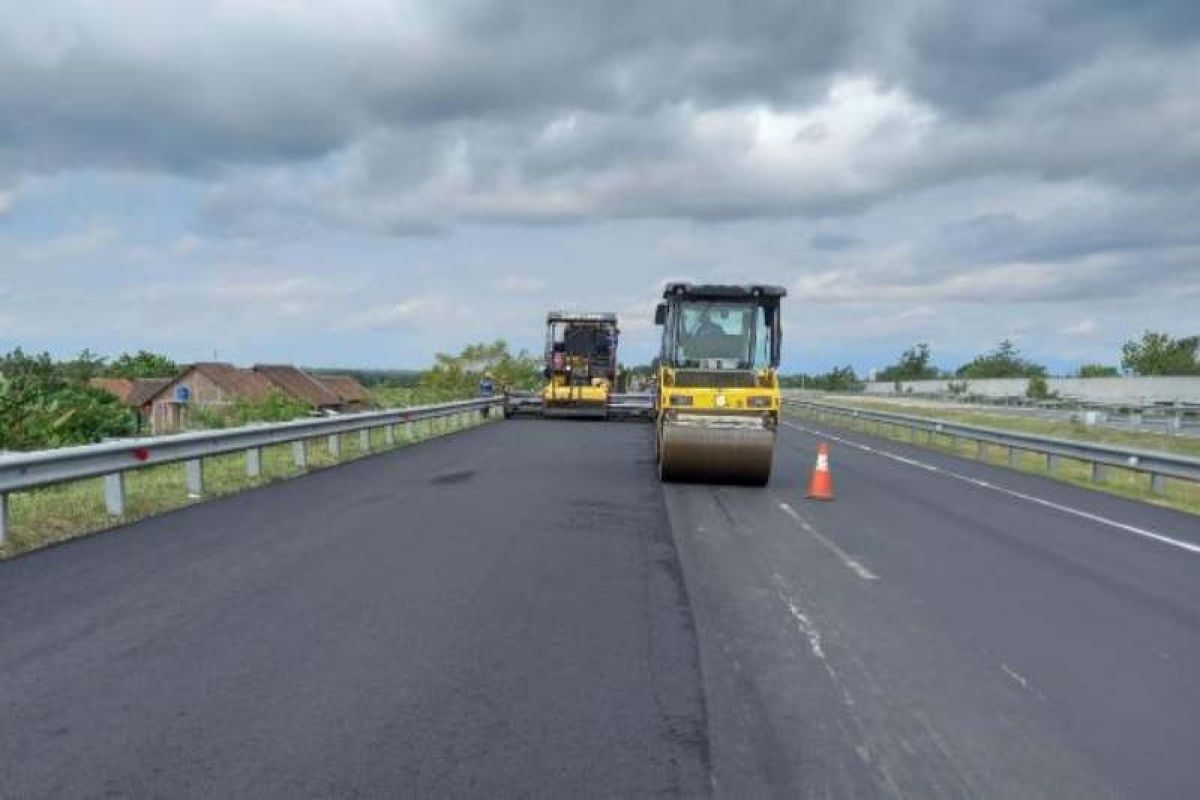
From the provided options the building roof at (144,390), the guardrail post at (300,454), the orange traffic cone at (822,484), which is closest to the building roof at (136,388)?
the building roof at (144,390)

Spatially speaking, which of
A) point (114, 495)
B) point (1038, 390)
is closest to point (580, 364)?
point (114, 495)

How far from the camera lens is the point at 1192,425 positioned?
36.1 metres

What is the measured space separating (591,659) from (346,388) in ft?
316

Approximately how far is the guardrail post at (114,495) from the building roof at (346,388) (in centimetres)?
8005

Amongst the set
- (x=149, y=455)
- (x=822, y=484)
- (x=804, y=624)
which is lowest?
(x=804, y=624)

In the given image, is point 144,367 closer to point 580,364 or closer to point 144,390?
point 144,390

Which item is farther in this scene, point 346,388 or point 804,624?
point 346,388

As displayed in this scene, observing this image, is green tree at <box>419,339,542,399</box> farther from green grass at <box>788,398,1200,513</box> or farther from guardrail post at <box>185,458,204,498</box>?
guardrail post at <box>185,458,204,498</box>

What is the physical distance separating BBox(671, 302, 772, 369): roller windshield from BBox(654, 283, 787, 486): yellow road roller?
0.02m

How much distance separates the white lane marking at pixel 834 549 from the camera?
8.59 m

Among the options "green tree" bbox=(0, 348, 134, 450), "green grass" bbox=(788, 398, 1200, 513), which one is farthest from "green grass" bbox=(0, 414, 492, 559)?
"green grass" bbox=(788, 398, 1200, 513)

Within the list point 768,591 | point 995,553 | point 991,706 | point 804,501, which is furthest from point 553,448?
point 991,706

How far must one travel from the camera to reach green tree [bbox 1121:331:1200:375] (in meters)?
93.6

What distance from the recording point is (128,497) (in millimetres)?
11797
